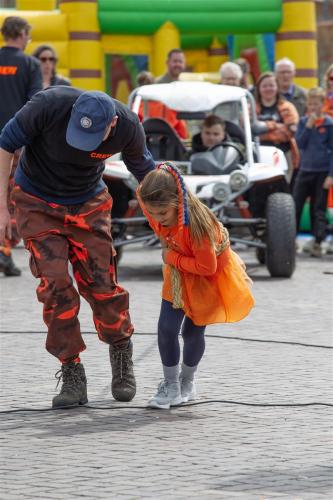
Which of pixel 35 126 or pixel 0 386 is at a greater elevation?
pixel 35 126

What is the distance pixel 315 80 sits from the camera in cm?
1931

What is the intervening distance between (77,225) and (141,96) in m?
6.62

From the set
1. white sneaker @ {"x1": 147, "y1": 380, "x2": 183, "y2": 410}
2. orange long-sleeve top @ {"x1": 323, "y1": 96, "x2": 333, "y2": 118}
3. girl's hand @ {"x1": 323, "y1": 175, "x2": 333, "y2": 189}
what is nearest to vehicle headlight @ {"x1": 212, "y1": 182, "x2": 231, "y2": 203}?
girl's hand @ {"x1": 323, "y1": 175, "x2": 333, "y2": 189}

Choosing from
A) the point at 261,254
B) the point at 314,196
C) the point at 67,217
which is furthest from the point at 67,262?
the point at 314,196

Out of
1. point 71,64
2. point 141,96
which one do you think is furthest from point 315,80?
point 141,96

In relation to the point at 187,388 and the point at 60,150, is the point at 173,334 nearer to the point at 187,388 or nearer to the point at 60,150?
the point at 187,388

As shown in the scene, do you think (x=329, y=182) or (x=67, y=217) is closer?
(x=67, y=217)

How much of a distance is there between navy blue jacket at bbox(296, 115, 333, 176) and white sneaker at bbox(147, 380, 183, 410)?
775cm

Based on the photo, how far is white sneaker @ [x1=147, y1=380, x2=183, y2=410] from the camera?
652 cm

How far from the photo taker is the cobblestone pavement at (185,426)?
5043mm

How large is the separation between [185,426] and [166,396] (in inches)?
17.8

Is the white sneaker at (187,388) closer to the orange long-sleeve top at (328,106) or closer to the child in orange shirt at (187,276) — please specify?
the child in orange shirt at (187,276)

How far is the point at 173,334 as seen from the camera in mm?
6531

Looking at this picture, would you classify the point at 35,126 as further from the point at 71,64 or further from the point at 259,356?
the point at 71,64
